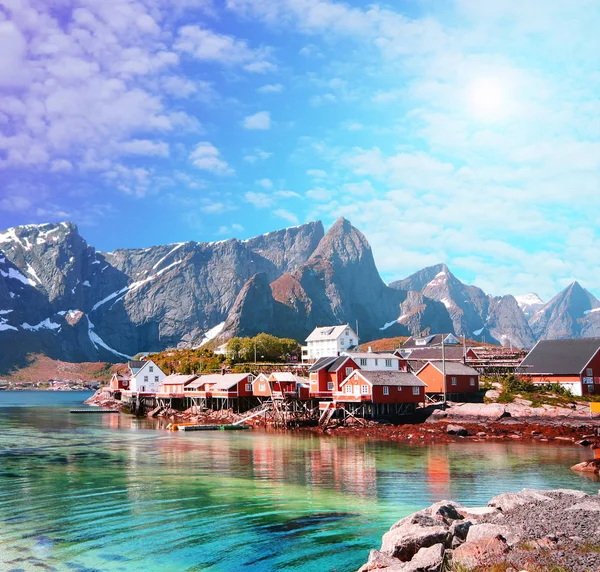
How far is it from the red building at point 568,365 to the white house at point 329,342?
74141 millimetres

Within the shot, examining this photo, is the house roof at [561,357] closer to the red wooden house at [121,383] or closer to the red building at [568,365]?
the red building at [568,365]

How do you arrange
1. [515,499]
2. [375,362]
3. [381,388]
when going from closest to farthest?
[515,499] < [381,388] < [375,362]

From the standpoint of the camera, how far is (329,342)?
156375 millimetres

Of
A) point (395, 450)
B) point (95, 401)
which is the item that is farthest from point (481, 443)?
point (95, 401)

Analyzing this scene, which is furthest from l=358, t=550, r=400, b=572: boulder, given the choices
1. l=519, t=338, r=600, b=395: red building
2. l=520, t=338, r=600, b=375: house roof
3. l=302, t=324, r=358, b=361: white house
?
l=302, t=324, r=358, b=361: white house

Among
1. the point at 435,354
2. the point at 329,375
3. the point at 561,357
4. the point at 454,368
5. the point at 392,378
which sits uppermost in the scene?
the point at 435,354

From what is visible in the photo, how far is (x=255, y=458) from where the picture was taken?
4312 cm

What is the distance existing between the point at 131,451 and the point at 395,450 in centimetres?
2293

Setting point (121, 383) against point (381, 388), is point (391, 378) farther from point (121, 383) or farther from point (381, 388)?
point (121, 383)

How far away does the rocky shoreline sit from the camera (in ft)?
41.5

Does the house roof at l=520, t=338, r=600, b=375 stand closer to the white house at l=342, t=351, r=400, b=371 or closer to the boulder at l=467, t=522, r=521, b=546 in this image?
the white house at l=342, t=351, r=400, b=371

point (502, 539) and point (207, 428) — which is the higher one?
point (502, 539)

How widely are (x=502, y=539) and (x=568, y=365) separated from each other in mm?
69835

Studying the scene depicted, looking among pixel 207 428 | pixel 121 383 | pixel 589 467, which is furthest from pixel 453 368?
pixel 121 383
